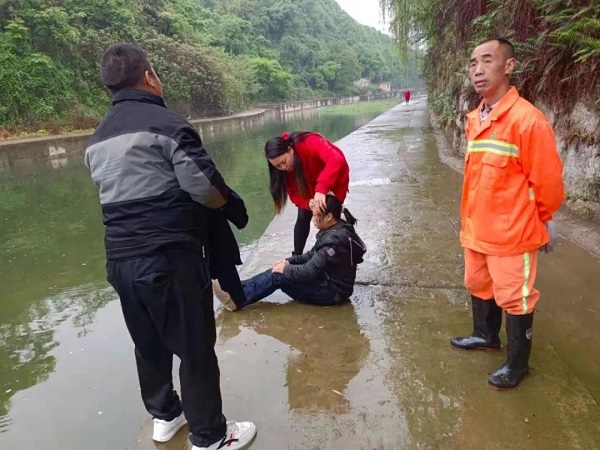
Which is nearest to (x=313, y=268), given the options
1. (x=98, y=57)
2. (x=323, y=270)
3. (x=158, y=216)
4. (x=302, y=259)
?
(x=323, y=270)

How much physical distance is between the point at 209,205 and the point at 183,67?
31241 millimetres

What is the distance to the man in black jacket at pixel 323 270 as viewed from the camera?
2943 mm

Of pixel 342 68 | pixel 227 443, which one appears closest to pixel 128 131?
pixel 227 443

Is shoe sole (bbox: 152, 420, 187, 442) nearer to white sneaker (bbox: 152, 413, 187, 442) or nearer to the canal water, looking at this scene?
white sneaker (bbox: 152, 413, 187, 442)

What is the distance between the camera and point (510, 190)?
6.79 feet

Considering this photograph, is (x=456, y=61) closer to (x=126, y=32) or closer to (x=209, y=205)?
(x=209, y=205)

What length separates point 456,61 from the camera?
9.27 m

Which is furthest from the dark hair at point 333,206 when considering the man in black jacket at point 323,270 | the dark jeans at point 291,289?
the dark jeans at point 291,289

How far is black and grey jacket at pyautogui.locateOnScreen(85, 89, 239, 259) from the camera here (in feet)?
5.39

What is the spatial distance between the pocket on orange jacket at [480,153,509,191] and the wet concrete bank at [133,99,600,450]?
89cm

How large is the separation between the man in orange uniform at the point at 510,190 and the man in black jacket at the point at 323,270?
2.90ft

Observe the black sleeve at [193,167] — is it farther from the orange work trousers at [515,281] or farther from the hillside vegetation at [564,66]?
the hillside vegetation at [564,66]

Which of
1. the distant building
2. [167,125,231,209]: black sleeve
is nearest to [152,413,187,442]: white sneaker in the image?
[167,125,231,209]: black sleeve

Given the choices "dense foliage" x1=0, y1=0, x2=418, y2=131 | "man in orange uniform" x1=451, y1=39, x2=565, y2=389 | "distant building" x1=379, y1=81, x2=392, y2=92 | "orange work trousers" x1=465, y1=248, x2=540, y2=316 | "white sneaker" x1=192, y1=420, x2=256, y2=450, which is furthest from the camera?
"distant building" x1=379, y1=81, x2=392, y2=92
